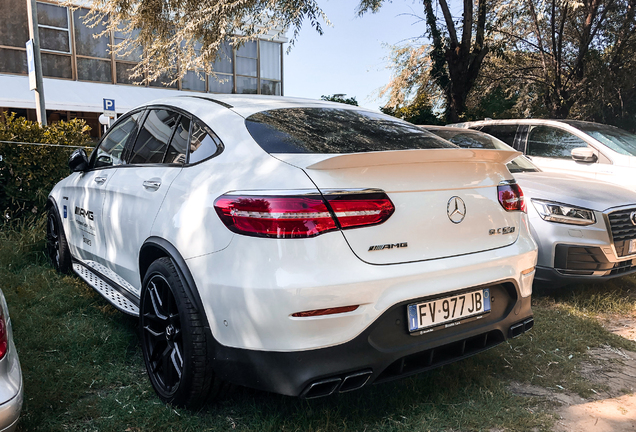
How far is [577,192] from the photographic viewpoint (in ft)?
14.5

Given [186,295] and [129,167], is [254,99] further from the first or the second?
[186,295]

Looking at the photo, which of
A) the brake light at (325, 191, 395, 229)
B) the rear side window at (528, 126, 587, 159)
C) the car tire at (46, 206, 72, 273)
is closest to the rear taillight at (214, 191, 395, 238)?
the brake light at (325, 191, 395, 229)

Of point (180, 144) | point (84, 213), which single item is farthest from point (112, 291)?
point (180, 144)

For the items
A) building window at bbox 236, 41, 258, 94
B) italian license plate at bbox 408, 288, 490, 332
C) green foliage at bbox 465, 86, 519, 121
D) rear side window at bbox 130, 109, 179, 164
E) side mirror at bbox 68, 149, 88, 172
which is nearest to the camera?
italian license plate at bbox 408, 288, 490, 332

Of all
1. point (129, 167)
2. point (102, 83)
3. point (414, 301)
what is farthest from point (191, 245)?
point (102, 83)

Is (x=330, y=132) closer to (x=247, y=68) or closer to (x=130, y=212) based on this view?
(x=130, y=212)

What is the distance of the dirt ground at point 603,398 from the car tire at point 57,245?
3811mm

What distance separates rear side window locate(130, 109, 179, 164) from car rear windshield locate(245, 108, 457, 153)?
71 cm

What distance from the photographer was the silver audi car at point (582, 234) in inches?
165

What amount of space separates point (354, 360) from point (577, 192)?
330cm

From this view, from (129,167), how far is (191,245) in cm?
129

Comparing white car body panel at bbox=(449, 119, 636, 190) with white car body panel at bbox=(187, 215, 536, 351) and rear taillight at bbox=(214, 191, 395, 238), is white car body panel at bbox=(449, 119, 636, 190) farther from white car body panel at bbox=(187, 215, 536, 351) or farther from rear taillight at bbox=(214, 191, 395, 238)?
rear taillight at bbox=(214, 191, 395, 238)

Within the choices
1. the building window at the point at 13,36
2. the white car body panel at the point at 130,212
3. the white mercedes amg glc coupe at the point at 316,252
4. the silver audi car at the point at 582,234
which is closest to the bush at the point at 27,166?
the white car body panel at the point at 130,212

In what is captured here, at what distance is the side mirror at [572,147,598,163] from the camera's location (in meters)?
6.12
